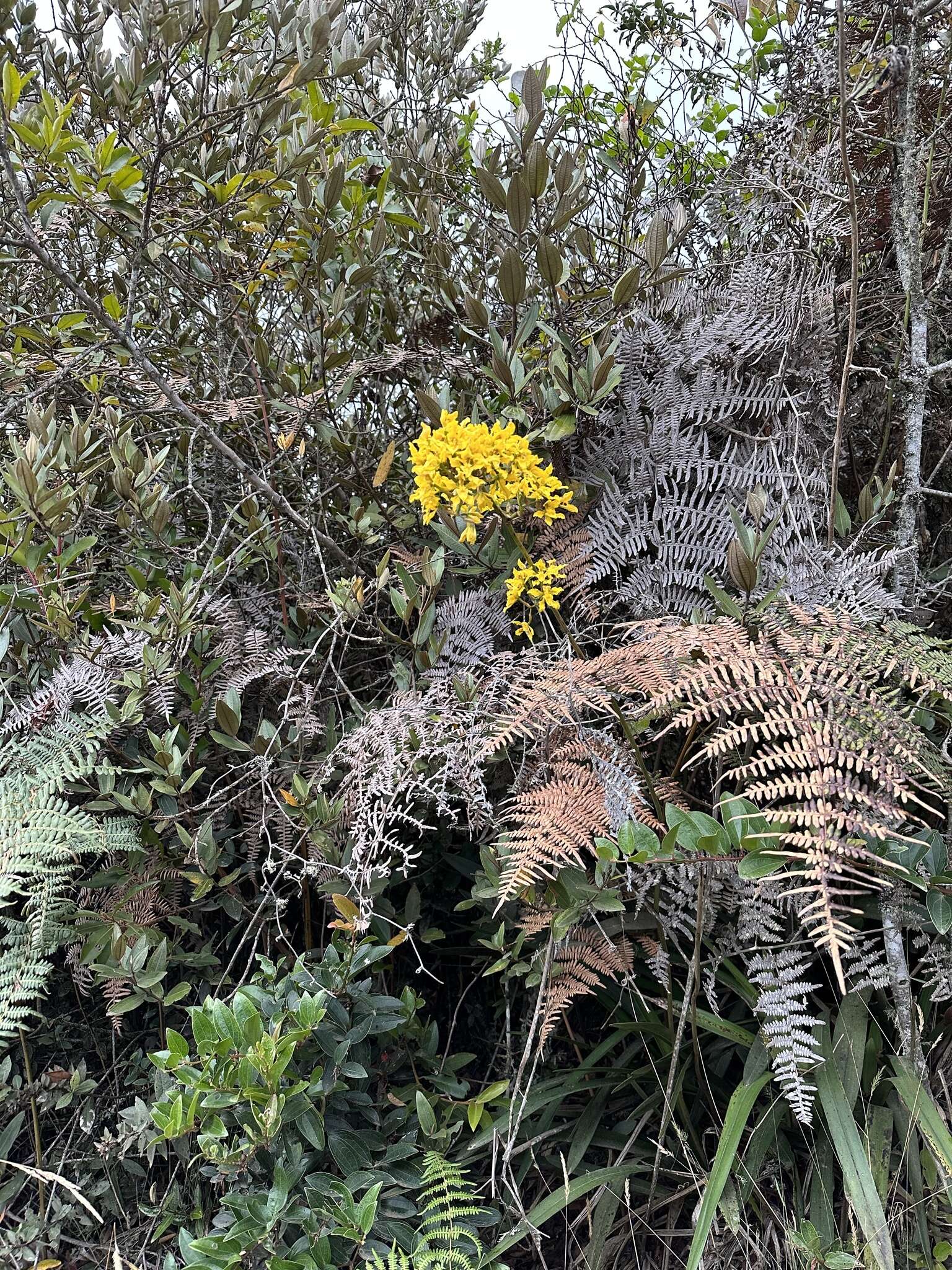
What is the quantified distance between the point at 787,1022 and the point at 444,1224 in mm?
565

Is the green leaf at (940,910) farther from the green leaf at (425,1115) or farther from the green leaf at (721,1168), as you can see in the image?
the green leaf at (425,1115)

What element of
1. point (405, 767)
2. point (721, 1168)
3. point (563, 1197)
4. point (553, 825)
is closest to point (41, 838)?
point (405, 767)

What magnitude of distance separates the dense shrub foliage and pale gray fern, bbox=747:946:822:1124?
0.04 ft

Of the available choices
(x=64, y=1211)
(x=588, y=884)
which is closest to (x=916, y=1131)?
(x=588, y=884)

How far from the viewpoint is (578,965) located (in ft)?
3.90

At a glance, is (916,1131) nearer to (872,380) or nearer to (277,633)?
(277,633)

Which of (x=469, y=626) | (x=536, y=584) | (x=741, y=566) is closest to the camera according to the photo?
(x=741, y=566)

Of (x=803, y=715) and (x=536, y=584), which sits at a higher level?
(x=536, y=584)

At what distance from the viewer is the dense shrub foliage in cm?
111

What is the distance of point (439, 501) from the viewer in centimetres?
126

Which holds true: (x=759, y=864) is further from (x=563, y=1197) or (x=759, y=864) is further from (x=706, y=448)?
(x=706, y=448)

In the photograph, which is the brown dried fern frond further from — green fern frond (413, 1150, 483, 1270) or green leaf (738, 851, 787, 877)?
green fern frond (413, 1150, 483, 1270)

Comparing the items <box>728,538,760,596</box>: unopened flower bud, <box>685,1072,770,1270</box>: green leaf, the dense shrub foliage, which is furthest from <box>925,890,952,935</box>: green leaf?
<box>728,538,760,596</box>: unopened flower bud

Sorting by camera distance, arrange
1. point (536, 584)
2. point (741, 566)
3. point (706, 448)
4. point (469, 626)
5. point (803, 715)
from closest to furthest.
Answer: point (803, 715), point (741, 566), point (536, 584), point (469, 626), point (706, 448)
